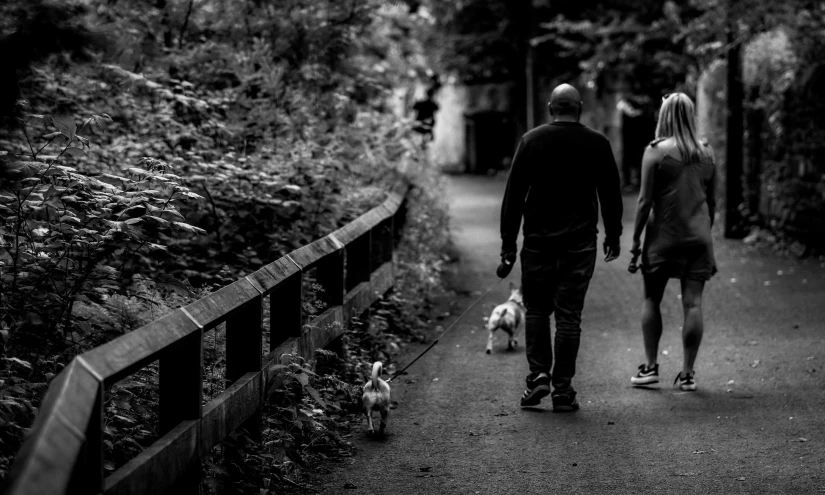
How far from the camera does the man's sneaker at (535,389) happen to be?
739 cm

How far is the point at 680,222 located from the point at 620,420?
65.7 inches

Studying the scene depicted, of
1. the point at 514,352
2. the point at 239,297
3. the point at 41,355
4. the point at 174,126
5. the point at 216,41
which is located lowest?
the point at 514,352

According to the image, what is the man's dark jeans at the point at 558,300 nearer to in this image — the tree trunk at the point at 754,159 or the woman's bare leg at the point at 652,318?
the woman's bare leg at the point at 652,318

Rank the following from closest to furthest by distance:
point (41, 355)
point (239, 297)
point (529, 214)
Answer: point (239, 297) < point (41, 355) < point (529, 214)

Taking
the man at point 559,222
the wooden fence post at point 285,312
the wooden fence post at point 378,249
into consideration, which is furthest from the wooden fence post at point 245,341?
the wooden fence post at point 378,249

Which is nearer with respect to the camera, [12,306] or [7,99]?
[7,99]

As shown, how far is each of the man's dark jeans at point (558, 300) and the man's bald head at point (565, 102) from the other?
877mm

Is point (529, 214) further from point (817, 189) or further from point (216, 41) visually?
point (817, 189)

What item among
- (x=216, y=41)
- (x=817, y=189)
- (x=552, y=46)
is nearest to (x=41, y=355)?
(x=216, y=41)

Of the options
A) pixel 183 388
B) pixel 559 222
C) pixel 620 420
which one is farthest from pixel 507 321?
pixel 183 388

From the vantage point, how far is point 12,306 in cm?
550

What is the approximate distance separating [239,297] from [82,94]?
548cm

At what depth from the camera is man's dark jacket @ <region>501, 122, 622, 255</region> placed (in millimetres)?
7406

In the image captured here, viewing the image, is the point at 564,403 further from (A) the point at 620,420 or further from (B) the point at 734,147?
(B) the point at 734,147
